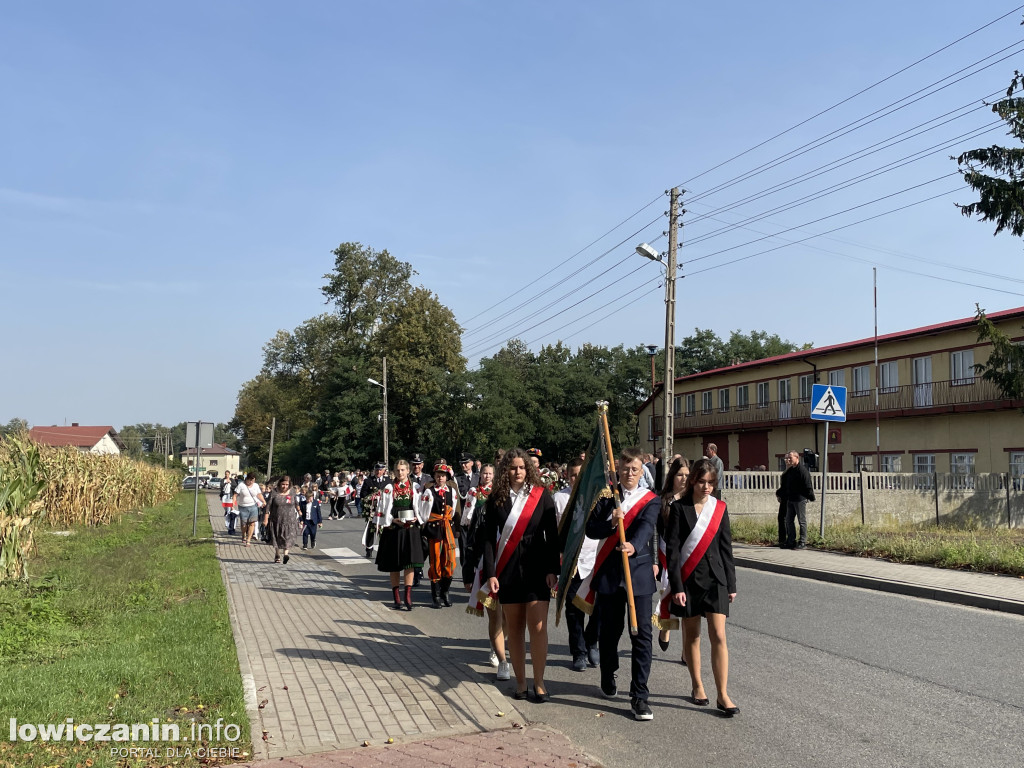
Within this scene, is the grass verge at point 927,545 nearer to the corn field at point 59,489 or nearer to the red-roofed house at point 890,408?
the red-roofed house at point 890,408

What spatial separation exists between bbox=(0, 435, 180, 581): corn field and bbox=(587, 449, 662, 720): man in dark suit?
29.8ft

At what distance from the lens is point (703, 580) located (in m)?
6.15

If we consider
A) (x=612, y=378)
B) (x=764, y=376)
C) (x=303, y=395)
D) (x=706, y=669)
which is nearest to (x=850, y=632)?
(x=706, y=669)

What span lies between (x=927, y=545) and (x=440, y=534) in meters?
8.91

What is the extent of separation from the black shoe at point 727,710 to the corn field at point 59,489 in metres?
9.82

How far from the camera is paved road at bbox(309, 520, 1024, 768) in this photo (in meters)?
5.35

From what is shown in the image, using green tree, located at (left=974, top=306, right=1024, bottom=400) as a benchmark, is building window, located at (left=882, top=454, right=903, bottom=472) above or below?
below

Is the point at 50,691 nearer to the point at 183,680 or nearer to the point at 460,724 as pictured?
the point at 183,680

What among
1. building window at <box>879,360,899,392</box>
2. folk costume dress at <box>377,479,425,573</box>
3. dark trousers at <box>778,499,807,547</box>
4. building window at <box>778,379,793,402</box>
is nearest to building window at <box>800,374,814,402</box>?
building window at <box>778,379,793,402</box>

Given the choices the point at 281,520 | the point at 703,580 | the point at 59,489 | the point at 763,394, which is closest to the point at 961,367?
the point at 763,394

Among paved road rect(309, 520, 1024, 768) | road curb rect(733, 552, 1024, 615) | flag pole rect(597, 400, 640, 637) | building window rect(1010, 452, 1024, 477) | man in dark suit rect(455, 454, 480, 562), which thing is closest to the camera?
paved road rect(309, 520, 1024, 768)

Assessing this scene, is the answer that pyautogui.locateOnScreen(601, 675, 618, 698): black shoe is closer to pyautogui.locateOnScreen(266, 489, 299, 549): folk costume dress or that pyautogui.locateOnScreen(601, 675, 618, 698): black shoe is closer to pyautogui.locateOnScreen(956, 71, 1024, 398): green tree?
pyautogui.locateOnScreen(266, 489, 299, 549): folk costume dress

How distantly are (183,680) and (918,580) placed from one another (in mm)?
9960

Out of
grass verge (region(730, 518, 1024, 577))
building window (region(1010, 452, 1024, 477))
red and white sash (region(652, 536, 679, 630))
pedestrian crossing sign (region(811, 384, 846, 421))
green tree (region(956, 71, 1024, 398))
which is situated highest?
green tree (region(956, 71, 1024, 398))
